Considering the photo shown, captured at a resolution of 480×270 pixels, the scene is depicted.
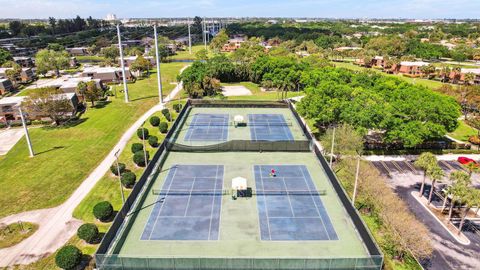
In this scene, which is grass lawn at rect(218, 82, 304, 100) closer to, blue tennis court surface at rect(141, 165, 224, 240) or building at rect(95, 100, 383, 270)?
building at rect(95, 100, 383, 270)

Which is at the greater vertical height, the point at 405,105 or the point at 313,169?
the point at 405,105

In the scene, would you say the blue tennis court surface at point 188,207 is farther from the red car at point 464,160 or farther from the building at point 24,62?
the building at point 24,62

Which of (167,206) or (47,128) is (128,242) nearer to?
(167,206)

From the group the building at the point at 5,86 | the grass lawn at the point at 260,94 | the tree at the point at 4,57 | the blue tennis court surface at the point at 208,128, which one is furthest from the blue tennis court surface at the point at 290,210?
the tree at the point at 4,57

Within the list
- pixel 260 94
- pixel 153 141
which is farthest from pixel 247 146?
pixel 260 94

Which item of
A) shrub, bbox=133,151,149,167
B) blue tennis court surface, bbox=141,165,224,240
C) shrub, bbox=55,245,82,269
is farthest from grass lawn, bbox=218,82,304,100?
shrub, bbox=55,245,82,269

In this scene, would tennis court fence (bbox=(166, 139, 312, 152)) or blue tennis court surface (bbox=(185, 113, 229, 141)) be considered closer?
tennis court fence (bbox=(166, 139, 312, 152))

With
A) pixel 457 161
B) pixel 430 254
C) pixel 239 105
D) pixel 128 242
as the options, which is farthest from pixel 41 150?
pixel 457 161
